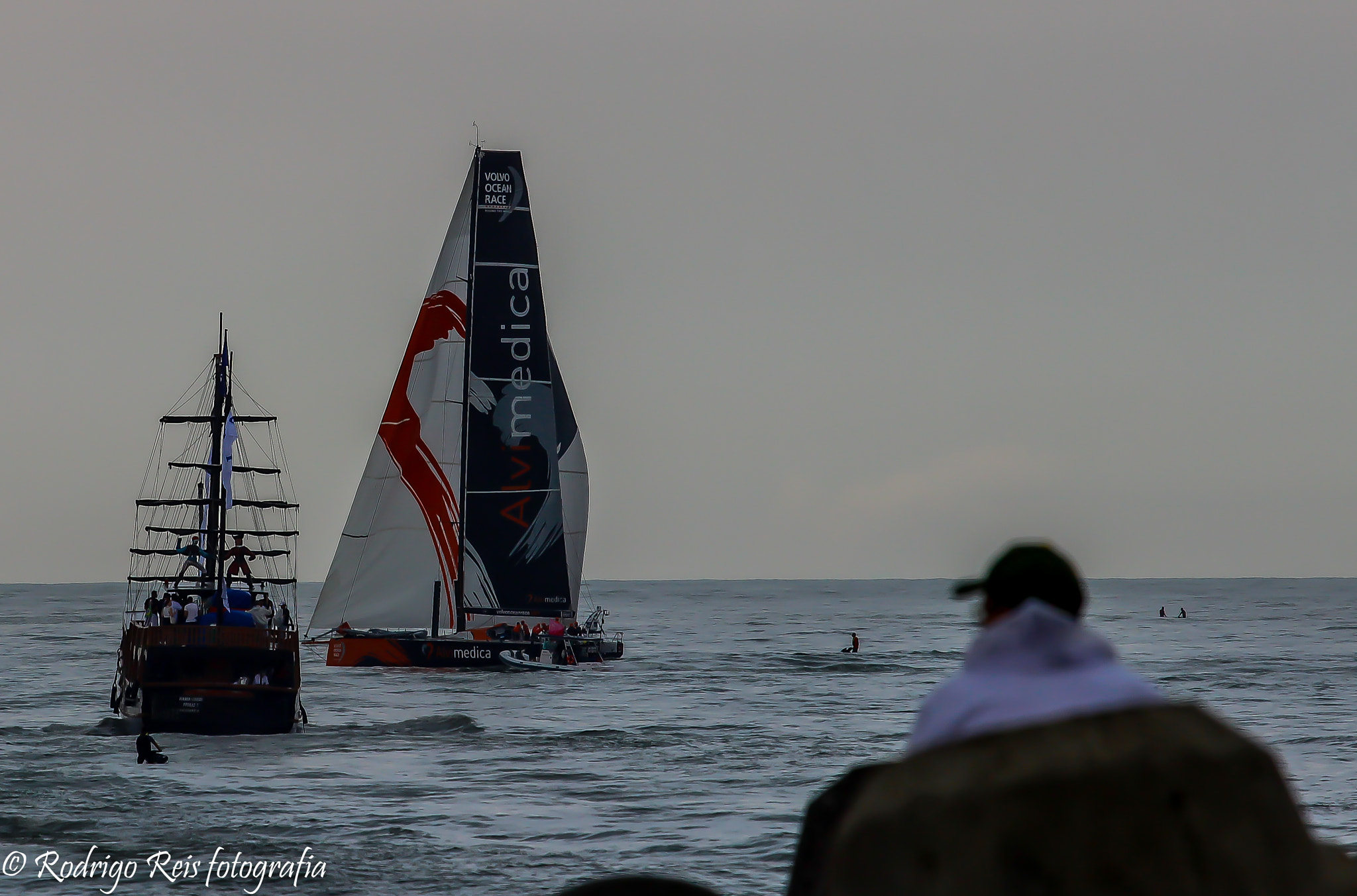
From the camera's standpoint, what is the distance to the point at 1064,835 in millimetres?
3314

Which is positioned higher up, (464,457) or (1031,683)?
(464,457)

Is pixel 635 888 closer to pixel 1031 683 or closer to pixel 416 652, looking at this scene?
pixel 1031 683

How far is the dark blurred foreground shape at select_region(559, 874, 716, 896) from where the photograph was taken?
5.00 metres

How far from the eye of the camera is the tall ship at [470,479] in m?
58.4

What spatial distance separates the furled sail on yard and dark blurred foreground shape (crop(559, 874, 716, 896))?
175 feet

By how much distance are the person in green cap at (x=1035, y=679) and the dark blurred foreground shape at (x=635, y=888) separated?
1727 millimetres

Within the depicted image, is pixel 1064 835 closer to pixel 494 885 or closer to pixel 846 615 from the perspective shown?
pixel 494 885

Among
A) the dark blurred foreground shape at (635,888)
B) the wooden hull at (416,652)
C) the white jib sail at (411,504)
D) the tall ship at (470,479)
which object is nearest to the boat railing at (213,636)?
the wooden hull at (416,652)

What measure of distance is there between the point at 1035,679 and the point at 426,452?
56.0m

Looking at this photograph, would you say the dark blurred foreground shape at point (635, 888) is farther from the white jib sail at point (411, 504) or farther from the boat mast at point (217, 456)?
the white jib sail at point (411, 504)

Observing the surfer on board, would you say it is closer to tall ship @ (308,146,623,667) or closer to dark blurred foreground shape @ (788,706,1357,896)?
tall ship @ (308,146,623,667)

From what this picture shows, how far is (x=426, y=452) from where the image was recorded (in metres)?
58.5

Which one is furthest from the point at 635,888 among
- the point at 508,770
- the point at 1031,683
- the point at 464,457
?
the point at 464,457

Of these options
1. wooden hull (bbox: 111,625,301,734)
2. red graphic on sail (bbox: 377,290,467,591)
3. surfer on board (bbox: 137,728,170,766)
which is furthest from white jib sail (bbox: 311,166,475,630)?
surfer on board (bbox: 137,728,170,766)
